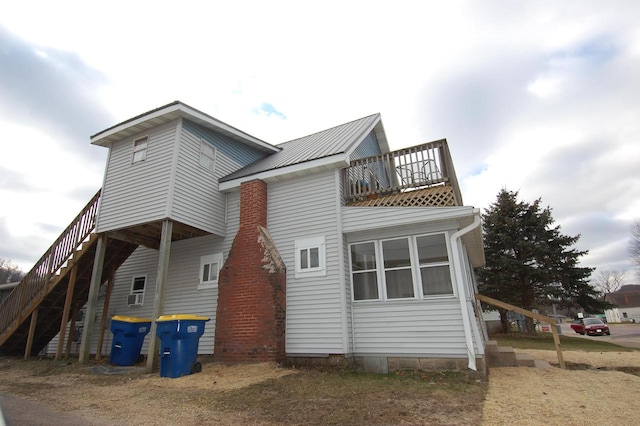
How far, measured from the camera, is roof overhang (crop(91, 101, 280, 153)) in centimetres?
1058

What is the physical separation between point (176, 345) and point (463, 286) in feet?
21.6

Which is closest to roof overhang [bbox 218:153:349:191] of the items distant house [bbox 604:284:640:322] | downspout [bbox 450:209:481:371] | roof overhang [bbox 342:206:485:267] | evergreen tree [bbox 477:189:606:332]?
roof overhang [bbox 342:206:485:267]

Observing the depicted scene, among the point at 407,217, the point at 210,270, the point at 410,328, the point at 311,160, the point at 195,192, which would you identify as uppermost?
the point at 311,160

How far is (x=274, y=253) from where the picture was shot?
31.8ft

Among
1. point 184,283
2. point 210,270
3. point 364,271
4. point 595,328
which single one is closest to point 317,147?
point 364,271

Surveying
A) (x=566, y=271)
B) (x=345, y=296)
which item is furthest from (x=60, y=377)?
(x=566, y=271)

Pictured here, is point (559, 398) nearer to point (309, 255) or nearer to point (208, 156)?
point (309, 255)

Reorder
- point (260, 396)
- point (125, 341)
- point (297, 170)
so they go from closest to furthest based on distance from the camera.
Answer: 1. point (260, 396)
2. point (125, 341)
3. point (297, 170)

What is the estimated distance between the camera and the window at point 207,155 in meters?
11.4

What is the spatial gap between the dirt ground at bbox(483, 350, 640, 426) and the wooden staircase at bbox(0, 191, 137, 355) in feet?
37.7

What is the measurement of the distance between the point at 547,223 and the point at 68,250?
25.7m

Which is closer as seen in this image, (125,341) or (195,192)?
(125,341)

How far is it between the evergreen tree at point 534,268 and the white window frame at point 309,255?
1678 centimetres

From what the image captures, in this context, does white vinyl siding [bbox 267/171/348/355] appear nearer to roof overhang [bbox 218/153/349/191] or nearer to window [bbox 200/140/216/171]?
roof overhang [bbox 218/153/349/191]
